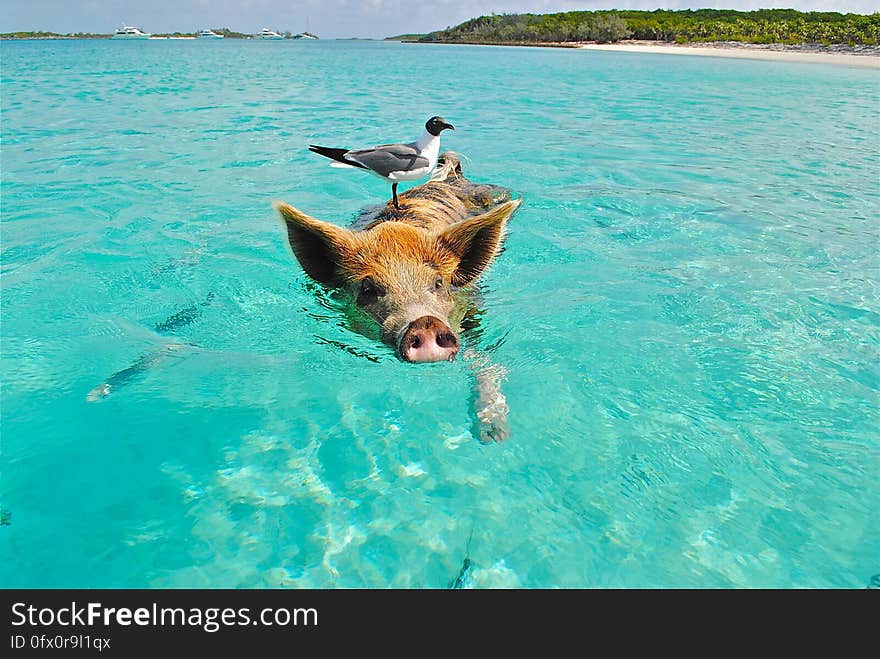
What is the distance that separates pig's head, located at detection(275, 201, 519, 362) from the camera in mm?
4644

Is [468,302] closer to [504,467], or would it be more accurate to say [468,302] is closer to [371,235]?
[371,235]

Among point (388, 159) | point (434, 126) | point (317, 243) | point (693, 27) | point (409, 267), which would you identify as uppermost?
point (693, 27)

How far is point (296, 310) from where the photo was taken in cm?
632

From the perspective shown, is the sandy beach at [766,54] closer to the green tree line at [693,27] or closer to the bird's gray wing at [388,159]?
the green tree line at [693,27]

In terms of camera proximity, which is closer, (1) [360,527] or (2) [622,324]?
(1) [360,527]

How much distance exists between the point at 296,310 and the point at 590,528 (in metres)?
4.01

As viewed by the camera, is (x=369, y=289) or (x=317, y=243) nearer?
(x=369, y=289)

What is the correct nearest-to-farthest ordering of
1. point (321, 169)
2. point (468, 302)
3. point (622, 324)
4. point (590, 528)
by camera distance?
point (590, 528), point (468, 302), point (622, 324), point (321, 169)

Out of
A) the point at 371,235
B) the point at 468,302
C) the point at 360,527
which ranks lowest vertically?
the point at 360,527

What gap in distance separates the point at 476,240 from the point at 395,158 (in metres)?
2.00

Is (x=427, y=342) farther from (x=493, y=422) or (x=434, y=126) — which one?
(x=434, y=126)

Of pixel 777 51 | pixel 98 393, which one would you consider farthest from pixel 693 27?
pixel 98 393

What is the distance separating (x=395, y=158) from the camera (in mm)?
6625
